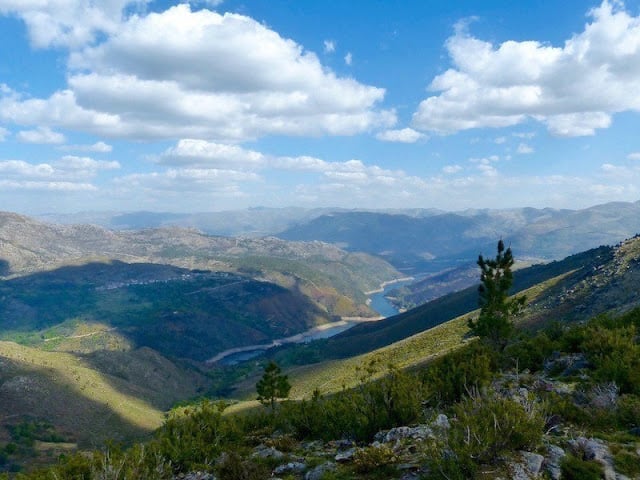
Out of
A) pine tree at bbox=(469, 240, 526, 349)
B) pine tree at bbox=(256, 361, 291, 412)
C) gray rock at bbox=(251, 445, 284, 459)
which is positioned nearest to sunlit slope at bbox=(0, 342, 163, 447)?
pine tree at bbox=(256, 361, 291, 412)

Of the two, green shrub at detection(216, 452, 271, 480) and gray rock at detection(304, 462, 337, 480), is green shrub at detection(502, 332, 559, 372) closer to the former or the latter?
gray rock at detection(304, 462, 337, 480)

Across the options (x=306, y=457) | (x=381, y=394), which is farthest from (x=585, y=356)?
(x=306, y=457)

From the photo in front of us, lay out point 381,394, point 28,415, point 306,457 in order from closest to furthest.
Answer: point 306,457
point 381,394
point 28,415

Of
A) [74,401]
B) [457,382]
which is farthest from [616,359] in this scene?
[74,401]

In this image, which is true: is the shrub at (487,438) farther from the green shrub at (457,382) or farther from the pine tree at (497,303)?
→ the pine tree at (497,303)

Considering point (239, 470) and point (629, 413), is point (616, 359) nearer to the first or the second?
point (629, 413)

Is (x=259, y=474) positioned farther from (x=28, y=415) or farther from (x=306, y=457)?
(x=28, y=415)
